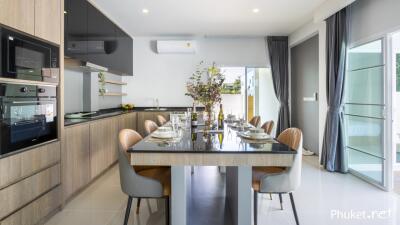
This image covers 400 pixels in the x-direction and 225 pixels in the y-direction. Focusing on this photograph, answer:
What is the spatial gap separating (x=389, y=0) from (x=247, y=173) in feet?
9.77

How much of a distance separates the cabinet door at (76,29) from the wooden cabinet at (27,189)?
139 centimetres

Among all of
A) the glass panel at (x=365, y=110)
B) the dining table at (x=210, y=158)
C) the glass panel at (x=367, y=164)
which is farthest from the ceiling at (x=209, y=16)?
the dining table at (x=210, y=158)

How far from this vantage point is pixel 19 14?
2145mm

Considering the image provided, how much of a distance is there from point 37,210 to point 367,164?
404 cm

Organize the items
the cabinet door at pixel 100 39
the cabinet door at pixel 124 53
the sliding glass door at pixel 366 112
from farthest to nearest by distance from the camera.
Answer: the cabinet door at pixel 124 53, the cabinet door at pixel 100 39, the sliding glass door at pixel 366 112

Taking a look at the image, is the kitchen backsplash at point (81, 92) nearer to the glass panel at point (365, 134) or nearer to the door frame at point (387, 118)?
the glass panel at point (365, 134)

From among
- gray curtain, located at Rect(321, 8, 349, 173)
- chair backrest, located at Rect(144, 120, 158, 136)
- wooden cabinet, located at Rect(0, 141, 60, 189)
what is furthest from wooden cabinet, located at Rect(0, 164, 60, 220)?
gray curtain, located at Rect(321, 8, 349, 173)

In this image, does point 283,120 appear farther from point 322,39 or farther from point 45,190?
point 45,190

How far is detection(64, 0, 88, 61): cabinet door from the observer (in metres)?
3.17

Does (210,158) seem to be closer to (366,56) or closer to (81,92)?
(366,56)

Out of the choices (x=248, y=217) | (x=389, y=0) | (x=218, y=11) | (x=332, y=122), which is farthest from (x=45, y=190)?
(x=389, y=0)

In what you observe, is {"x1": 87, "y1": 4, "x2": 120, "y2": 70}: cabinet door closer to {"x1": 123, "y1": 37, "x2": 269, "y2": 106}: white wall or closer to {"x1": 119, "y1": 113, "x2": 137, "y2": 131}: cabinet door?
{"x1": 119, "y1": 113, "x2": 137, "y2": 131}: cabinet door

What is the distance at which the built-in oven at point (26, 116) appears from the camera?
204 centimetres

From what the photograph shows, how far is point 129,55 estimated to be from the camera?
6.11 m
